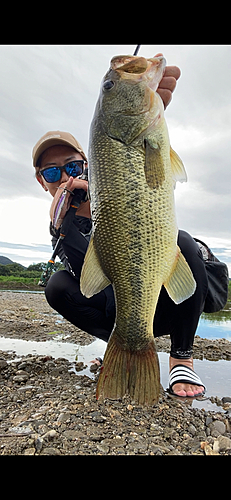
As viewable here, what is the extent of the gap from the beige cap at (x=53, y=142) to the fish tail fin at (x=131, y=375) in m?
2.65

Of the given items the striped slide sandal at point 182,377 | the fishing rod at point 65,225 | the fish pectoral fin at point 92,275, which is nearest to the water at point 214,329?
the striped slide sandal at point 182,377

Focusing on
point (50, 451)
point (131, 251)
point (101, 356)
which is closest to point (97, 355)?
point (101, 356)

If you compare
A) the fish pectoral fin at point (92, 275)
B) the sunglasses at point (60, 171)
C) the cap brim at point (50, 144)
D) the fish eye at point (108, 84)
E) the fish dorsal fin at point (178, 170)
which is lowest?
the fish pectoral fin at point (92, 275)

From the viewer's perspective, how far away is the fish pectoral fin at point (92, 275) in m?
2.40

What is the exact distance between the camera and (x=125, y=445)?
184cm

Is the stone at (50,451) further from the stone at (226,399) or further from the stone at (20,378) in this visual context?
the stone at (226,399)

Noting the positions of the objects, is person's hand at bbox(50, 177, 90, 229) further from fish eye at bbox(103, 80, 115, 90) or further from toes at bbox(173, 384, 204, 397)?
toes at bbox(173, 384, 204, 397)

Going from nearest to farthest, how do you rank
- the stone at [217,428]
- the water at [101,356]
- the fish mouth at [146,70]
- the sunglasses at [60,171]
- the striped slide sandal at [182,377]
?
the stone at [217,428] → the fish mouth at [146,70] → the striped slide sandal at [182,377] → the water at [101,356] → the sunglasses at [60,171]

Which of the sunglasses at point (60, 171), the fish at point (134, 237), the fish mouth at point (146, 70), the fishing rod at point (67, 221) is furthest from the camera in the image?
the sunglasses at point (60, 171)

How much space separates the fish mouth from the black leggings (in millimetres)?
1416

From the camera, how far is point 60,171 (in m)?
3.84

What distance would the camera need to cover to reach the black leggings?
3.05 m

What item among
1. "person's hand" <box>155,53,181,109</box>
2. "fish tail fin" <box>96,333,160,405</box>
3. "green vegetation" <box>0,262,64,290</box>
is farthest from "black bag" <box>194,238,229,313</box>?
"green vegetation" <box>0,262,64,290</box>
